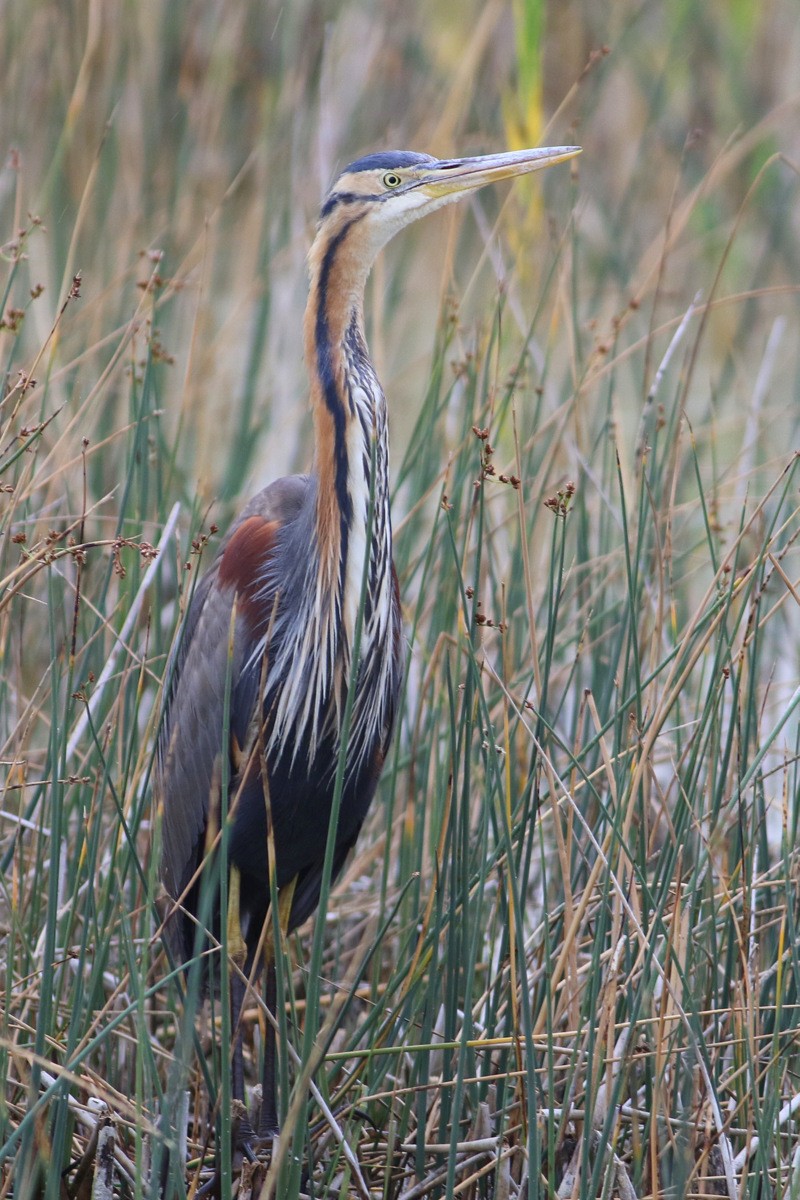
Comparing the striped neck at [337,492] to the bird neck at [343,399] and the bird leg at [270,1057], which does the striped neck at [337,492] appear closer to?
the bird neck at [343,399]

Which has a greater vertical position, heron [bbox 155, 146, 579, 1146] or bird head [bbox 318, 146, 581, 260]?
bird head [bbox 318, 146, 581, 260]

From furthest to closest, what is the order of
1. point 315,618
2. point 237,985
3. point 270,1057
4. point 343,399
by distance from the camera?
point 237,985
point 270,1057
point 315,618
point 343,399

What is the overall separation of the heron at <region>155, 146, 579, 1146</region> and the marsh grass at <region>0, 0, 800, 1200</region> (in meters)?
0.12

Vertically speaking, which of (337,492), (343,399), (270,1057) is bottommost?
(270,1057)

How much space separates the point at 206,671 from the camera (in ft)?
8.89

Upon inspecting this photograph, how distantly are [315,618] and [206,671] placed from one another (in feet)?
0.81

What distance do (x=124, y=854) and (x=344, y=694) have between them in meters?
0.51

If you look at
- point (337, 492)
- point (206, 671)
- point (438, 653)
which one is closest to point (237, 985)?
point (206, 671)

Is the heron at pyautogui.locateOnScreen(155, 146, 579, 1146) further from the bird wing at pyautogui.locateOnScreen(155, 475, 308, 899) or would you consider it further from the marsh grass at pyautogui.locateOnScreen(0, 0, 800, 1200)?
the marsh grass at pyautogui.locateOnScreen(0, 0, 800, 1200)

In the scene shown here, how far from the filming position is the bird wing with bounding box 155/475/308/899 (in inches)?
106

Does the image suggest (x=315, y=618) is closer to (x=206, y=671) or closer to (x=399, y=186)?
(x=206, y=671)

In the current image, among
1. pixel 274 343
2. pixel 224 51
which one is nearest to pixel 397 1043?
pixel 274 343

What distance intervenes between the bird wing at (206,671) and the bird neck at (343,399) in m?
0.19

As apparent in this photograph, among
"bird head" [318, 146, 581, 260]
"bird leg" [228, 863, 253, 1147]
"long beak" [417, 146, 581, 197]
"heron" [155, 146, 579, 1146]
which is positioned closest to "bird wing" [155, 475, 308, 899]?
"heron" [155, 146, 579, 1146]
